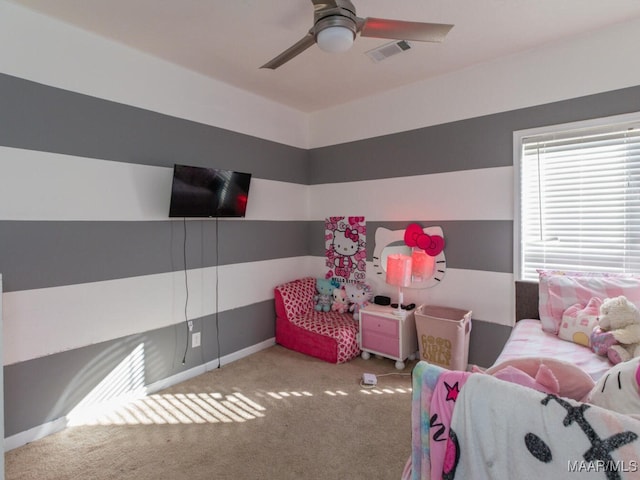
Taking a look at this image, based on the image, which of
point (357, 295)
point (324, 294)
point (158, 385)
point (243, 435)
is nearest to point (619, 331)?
point (357, 295)

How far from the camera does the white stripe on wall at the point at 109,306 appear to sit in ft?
6.71

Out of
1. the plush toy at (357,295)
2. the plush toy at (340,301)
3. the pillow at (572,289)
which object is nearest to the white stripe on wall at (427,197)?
the pillow at (572,289)

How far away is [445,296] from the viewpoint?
3.03 meters

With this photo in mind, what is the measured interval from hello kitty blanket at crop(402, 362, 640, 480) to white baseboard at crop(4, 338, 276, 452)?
2348 mm

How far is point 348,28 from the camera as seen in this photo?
5.14ft

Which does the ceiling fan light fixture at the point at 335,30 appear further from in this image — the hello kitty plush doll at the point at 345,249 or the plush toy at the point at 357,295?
the plush toy at the point at 357,295

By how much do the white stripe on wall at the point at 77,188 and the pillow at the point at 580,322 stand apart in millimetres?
2972

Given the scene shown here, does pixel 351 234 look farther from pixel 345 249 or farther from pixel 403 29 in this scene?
pixel 403 29

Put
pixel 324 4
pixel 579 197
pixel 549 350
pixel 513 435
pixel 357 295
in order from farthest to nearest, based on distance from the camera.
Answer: pixel 357 295 < pixel 579 197 < pixel 549 350 < pixel 324 4 < pixel 513 435

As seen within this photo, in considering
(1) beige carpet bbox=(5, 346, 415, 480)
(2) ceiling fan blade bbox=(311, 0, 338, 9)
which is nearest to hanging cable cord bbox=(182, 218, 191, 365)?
(1) beige carpet bbox=(5, 346, 415, 480)

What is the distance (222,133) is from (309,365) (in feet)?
7.50

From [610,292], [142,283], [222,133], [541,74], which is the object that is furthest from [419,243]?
[142,283]

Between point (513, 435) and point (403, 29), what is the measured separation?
5.70 feet

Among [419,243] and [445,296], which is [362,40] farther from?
[445,296]
